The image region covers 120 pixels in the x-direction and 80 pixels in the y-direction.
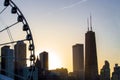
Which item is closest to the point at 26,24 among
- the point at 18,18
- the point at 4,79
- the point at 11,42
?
the point at 18,18

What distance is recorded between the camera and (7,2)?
77438mm

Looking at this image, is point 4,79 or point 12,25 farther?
point 12,25

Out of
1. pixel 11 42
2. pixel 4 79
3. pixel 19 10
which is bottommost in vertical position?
pixel 4 79

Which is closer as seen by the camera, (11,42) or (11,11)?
(11,42)

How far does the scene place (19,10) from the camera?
77.3 meters

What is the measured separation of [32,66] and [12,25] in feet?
26.7

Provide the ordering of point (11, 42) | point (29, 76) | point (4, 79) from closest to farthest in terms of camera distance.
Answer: point (4, 79) < point (11, 42) < point (29, 76)

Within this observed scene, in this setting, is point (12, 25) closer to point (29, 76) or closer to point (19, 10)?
point (19, 10)

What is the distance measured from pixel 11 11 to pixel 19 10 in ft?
6.65

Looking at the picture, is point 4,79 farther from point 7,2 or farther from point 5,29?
point 7,2

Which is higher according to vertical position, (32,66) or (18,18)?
(18,18)

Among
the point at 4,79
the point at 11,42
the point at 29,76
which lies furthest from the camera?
the point at 29,76

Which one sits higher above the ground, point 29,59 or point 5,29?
point 5,29

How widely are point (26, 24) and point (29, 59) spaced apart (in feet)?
20.5
